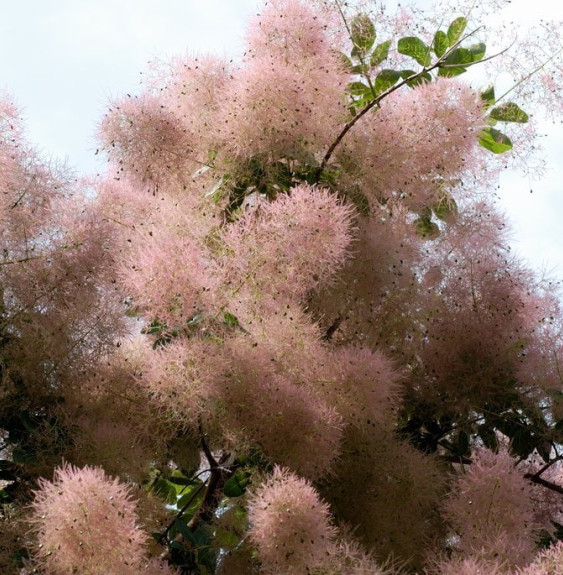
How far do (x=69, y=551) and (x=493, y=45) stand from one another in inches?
62.6

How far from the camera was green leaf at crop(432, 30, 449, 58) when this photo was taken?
106 inches

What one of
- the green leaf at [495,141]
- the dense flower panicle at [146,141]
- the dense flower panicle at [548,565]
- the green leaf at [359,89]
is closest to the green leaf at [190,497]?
the dense flower panicle at [146,141]

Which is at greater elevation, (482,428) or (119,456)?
(482,428)

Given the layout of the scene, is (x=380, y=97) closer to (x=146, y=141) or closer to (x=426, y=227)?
(x=426, y=227)

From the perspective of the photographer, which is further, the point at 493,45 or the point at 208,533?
the point at 493,45

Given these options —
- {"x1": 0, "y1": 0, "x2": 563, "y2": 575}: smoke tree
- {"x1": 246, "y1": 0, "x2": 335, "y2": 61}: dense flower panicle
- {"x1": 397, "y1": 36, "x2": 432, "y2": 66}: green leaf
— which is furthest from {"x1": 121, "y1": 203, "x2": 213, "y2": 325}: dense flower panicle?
{"x1": 397, "y1": 36, "x2": 432, "y2": 66}: green leaf

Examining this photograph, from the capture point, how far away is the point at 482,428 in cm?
264

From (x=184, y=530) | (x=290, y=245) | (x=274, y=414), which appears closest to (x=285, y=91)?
(x=290, y=245)

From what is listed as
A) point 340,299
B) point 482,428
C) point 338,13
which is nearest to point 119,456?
point 340,299

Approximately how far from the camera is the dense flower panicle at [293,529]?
6.66 feet

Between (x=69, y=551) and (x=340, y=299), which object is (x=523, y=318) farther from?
(x=69, y=551)

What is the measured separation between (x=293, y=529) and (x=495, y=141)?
1.31 meters

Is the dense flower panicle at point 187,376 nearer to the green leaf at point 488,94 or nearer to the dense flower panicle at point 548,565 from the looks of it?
the dense flower panicle at point 548,565

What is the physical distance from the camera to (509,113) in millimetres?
2861
